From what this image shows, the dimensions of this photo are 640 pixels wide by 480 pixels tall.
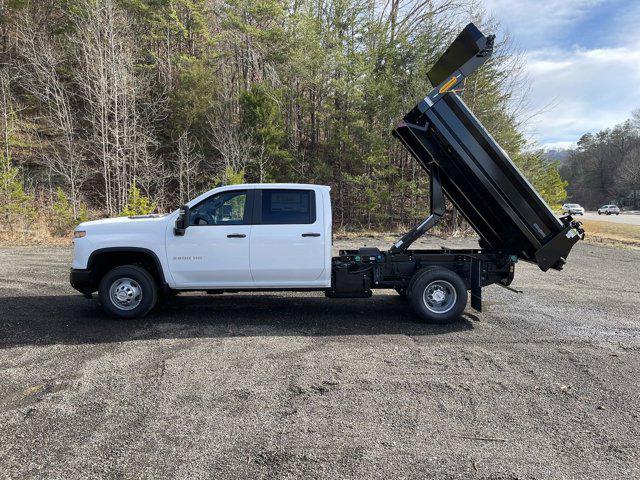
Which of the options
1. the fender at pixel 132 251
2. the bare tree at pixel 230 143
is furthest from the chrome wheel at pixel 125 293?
the bare tree at pixel 230 143

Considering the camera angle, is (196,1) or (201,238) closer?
(201,238)

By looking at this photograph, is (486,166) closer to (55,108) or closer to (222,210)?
(222,210)

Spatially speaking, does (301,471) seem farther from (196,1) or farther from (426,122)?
(196,1)

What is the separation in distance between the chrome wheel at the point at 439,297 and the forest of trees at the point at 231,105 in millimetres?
14051

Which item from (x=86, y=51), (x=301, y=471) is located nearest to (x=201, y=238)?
(x=301, y=471)

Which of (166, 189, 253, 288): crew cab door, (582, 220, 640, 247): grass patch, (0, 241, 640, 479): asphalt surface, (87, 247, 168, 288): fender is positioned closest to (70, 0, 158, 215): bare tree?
(0, 241, 640, 479): asphalt surface

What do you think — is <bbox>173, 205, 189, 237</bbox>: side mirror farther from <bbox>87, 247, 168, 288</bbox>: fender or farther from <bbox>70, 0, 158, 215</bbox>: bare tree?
<bbox>70, 0, 158, 215</bbox>: bare tree

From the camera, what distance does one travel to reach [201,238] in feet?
19.9

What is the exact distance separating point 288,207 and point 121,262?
269 centimetres

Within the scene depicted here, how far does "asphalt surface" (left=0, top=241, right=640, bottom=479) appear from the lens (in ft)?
9.85

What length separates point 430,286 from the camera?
6.35 m

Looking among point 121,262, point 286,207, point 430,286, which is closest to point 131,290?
point 121,262

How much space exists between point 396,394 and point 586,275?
357 inches

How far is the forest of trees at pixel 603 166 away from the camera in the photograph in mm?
87000
